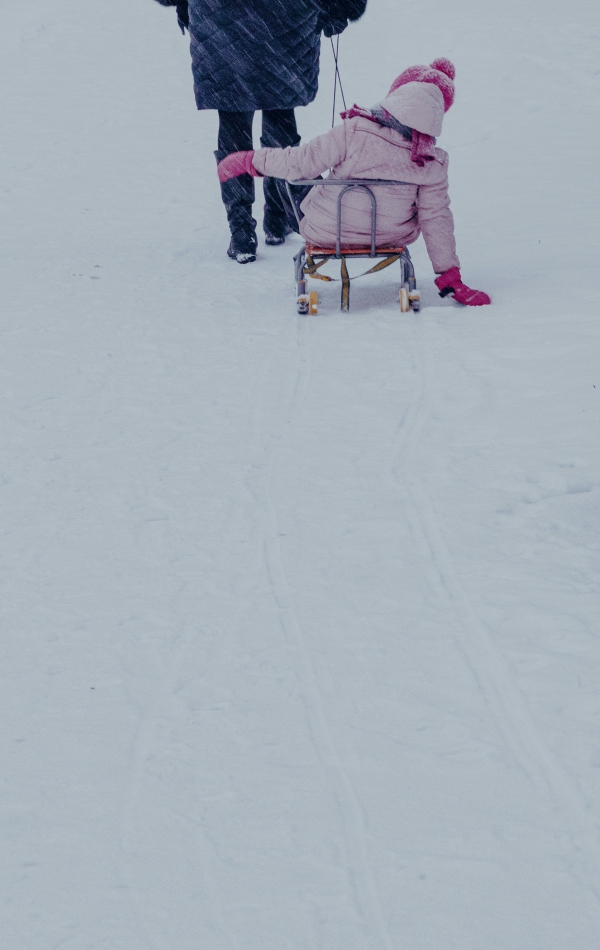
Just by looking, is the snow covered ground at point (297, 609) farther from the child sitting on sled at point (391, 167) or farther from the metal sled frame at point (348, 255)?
the child sitting on sled at point (391, 167)

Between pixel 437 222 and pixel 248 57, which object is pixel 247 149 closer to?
pixel 248 57

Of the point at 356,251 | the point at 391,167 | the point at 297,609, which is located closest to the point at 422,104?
the point at 391,167

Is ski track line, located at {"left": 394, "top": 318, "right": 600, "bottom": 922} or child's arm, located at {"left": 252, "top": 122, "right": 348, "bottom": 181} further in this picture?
child's arm, located at {"left": 252, "top": 122, "right": 348, "bottom": 181}

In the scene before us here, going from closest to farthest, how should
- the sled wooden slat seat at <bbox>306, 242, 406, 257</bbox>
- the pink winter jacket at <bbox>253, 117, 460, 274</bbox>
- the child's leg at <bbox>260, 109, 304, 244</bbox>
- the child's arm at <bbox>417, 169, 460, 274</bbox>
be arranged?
1. the pink winter jacket at <bbox>253, 117, 460, 274</bbox>
2. the child's arm at <bbox>417, 169, 460, 274</bbox>
3. the sled wooden slat seat at <bbox>306, 242, 406, 257</bbox>
4. the child's leg at <bbox>260, 109, 304, 244</bbox>

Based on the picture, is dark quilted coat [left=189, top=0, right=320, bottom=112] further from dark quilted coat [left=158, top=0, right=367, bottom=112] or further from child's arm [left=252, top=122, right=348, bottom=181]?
child's arm [left=252, top=122, right=348, bottom=181]

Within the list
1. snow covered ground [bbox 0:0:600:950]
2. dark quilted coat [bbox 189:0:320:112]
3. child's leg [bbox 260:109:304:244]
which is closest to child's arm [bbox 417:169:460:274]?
snow covered ground [bbox 0:0:600:950]

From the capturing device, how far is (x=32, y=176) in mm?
7105

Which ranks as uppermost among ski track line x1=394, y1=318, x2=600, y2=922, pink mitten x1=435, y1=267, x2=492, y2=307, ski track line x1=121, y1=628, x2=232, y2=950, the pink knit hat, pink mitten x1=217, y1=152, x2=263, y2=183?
the pink knit hat

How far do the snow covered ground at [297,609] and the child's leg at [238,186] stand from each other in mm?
234

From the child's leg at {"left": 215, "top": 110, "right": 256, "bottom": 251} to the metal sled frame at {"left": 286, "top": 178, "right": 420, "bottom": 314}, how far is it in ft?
2.01

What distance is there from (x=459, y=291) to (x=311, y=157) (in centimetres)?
92

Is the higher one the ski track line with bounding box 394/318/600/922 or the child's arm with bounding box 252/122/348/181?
the child's arm with bounding box 252/122/348/181

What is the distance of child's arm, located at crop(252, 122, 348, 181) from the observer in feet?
14.0

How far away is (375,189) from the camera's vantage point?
171 inches
